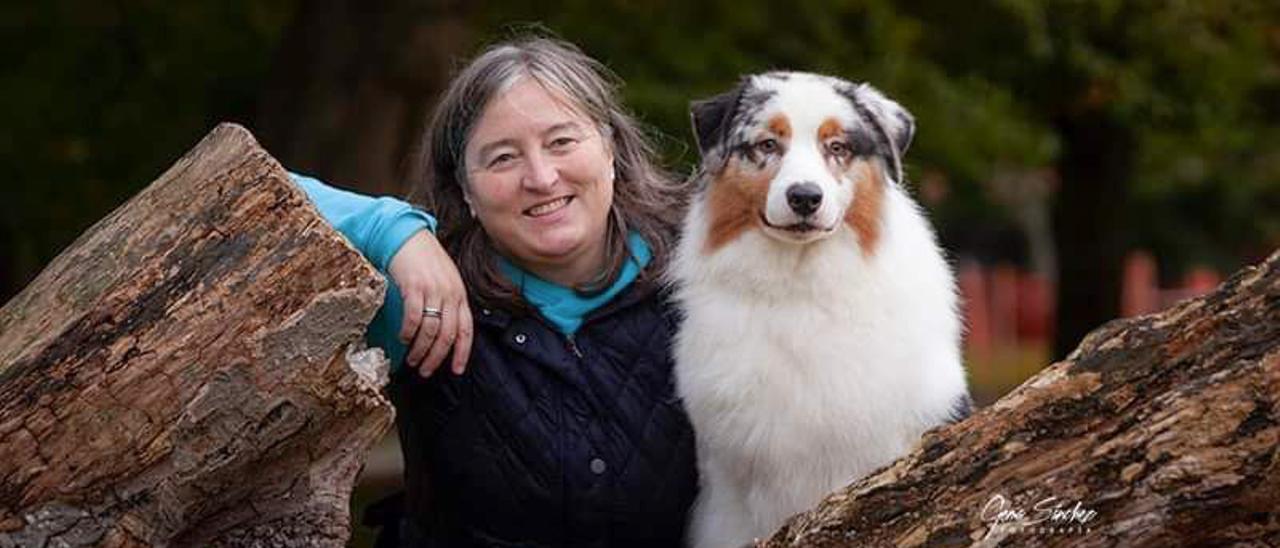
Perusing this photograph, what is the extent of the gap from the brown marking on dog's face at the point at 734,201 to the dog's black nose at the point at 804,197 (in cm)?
12

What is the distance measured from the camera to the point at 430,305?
4.53 meters

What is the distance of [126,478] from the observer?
13.2ft

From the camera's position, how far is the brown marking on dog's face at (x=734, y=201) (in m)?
4.48

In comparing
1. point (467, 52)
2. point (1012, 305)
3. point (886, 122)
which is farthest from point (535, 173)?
point (1012, 305)

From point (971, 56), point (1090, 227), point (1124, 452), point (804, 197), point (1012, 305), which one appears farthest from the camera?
point (1012, 305)

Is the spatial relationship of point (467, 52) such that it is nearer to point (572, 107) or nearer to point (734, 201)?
point (572, 107)

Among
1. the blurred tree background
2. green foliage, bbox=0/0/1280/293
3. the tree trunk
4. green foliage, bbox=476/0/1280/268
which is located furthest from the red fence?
green foliage, bbox=0/0/1280/293

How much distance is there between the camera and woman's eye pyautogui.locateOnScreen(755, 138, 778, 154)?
4.46 m

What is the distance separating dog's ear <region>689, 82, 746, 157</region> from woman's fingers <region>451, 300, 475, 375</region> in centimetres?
70

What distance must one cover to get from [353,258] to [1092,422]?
157 centimetres

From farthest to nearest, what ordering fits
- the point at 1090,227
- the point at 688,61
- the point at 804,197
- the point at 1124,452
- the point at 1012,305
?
1. the point at 1012,305
2. the point at 1090,227
3. the point at 688,61
4. the point at 804,197
5. the point at 1124,452

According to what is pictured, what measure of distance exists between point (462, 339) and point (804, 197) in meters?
0.89

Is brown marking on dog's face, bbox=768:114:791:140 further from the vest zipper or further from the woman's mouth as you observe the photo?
the vest zipper
